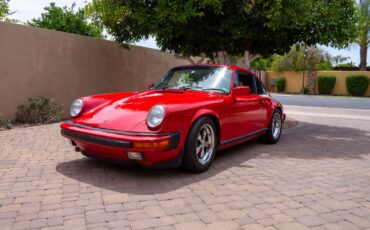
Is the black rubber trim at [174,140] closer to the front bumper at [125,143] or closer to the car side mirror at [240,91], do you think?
the front bumper at [125,143]

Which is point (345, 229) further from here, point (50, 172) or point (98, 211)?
point (50, 172)

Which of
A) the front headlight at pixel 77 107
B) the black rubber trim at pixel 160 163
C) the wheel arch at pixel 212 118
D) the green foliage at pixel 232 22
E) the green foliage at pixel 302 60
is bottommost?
the black rubber trim at pixel 160 163

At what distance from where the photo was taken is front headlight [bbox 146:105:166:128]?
12.1 feet

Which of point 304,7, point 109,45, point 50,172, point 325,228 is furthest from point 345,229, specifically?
point 109,45

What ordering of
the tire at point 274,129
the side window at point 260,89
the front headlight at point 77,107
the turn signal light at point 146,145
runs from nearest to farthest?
1. the turn signal light at point 146,145
2. the front headlight at point 77,107
3. the side window at point 260,89
4. the tire at point 274,129

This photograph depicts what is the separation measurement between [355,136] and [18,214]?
7153 millimetres

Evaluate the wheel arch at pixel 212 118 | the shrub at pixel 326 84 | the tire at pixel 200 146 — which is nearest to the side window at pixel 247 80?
the wheel arch at pixel 212 118

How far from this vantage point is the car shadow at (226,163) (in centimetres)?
381

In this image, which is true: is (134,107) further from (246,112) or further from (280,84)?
(280,84)

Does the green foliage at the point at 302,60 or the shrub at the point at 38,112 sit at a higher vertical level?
the green foliage at the point at 302,60

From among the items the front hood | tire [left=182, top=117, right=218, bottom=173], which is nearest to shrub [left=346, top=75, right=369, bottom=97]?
the front hood

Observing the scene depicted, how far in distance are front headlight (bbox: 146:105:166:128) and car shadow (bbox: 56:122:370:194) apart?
68 cm

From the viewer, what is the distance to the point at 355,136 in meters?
7.73

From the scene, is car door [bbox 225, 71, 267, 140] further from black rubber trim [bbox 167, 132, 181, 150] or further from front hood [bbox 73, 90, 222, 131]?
black rubber trim [bbox 167, 132, 181, 150]
